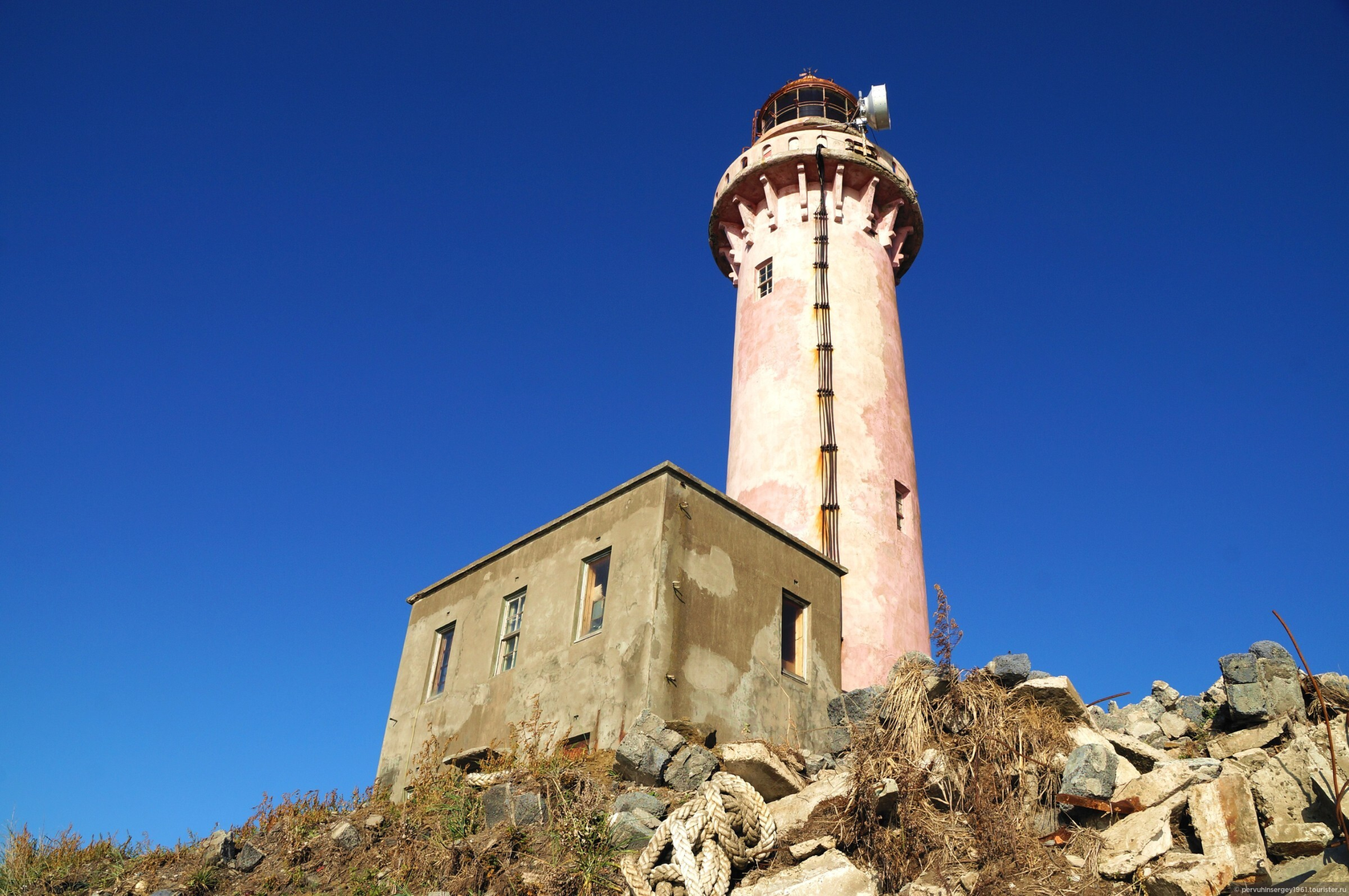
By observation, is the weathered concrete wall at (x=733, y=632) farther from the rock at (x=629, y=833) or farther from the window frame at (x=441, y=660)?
the window frame at (x=441, y=660)

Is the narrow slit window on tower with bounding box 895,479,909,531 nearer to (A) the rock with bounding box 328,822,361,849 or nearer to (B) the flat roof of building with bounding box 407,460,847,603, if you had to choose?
(B) the flat roof of building with bounding box 407,460,847,603

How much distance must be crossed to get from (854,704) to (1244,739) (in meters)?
4.51

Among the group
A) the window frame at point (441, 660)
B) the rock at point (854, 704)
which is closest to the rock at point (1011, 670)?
the rock at point (854, 704)

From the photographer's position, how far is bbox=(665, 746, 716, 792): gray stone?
10203mm

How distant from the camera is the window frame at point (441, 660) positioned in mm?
15336

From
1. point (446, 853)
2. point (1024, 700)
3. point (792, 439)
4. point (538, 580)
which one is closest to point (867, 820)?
point (1024, 700)

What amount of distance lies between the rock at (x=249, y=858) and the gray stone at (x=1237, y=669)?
427 inches

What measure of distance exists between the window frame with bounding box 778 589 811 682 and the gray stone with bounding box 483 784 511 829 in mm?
4775

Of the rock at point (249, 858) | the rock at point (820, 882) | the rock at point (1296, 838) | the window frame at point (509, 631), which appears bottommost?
the rock at point (820, 882)

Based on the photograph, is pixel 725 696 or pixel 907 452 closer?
pixel 725 696

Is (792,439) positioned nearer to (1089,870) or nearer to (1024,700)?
(1024,700)

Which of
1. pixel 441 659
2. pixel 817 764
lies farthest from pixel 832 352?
pixel 817 764

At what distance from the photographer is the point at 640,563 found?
41.2 ft

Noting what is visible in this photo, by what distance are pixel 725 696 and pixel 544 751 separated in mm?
2328
